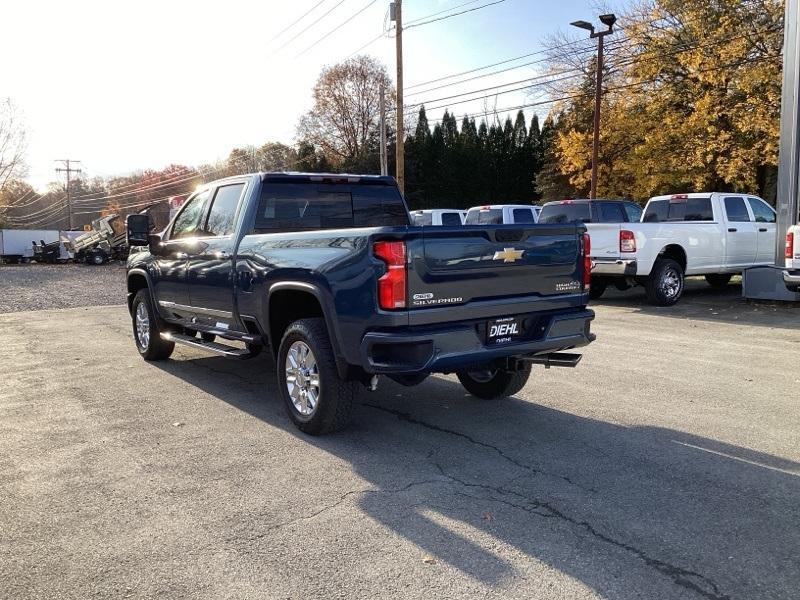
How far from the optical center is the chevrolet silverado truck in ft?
40.5

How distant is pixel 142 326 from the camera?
27.4ft

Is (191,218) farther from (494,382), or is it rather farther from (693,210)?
(693,210)

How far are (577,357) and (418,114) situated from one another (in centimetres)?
5886

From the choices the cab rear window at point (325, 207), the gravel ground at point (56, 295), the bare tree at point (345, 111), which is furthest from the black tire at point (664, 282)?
the bare tree at point (345, 111)

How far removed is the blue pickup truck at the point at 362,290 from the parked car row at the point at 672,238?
5.95 meters

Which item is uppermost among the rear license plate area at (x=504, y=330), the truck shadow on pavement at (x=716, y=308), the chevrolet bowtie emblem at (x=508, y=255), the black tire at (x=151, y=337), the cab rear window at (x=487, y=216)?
the cab rear window at (x=487, y=216)

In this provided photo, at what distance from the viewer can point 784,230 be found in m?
13.2

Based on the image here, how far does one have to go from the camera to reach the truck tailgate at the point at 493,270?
14.3 feet

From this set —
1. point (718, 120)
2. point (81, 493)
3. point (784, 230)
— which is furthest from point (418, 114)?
point (81, 493)

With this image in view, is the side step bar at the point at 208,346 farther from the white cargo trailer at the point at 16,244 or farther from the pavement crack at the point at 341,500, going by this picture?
the white cargo trailer at the point at 16,244

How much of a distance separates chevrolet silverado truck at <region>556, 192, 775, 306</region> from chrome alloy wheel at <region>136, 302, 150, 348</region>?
26.6 feet

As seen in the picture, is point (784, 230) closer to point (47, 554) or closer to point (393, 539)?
point (393, 539)

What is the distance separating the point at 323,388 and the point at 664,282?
9.83 meters

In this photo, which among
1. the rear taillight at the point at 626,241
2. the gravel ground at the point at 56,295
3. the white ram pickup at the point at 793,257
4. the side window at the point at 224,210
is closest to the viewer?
the side window at the point at 224,210
